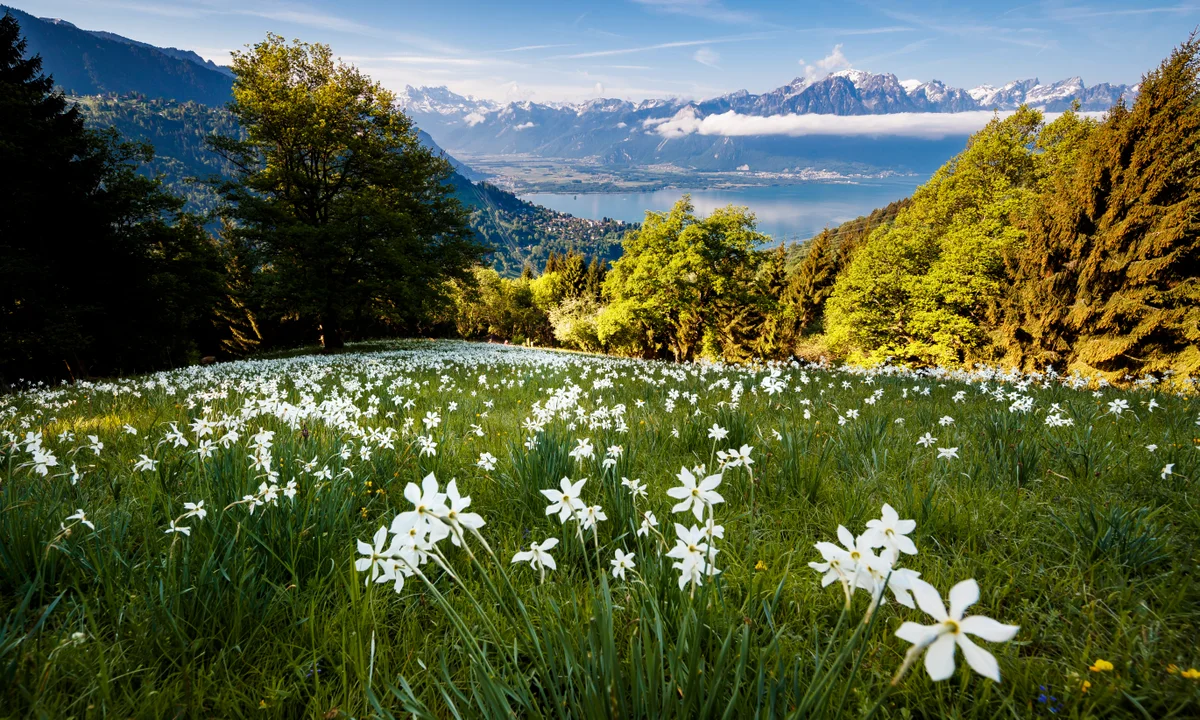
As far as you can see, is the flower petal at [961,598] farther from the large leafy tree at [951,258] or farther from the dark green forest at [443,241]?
the large leafy tree at [951,258]

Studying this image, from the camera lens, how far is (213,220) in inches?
926

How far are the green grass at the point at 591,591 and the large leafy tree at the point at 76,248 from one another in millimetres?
19972

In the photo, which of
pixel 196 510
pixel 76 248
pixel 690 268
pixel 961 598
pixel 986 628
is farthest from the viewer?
pixel 690 268

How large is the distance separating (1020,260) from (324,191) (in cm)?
3756

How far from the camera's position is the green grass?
1.42m

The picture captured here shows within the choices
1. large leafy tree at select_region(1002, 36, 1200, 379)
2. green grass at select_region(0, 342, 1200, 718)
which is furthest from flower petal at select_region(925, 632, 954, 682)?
large leafy tree at select_region(1002, 36, 1200, 379)

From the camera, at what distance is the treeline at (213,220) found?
1675 cm

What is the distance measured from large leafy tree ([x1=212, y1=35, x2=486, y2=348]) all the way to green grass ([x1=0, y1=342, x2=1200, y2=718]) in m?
20.9

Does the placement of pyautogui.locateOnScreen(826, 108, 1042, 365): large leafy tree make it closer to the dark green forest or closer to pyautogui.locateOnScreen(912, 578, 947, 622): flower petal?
the dark green forest

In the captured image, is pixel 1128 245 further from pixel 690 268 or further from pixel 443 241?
pixel 443 241

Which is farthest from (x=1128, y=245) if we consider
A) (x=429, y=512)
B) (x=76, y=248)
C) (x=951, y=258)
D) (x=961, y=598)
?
(x=76, y=248)

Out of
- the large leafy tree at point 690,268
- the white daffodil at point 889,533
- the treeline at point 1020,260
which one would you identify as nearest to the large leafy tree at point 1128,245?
the treeline at point 1020,260

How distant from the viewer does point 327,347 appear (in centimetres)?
2503

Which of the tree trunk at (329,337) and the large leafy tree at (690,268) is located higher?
the large leafy tree at (690,268)
